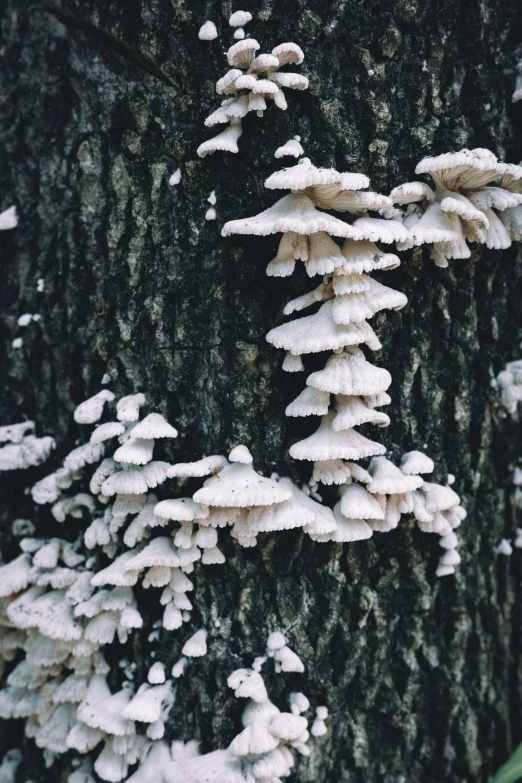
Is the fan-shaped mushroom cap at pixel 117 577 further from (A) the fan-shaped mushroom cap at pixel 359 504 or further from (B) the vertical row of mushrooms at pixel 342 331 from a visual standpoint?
(A) the fan-shaped mushroom cap at pixel 359 504

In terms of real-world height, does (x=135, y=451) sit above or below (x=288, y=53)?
below

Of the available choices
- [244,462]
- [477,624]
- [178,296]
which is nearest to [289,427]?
[244,462]

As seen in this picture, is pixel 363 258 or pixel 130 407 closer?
pixel 363 258

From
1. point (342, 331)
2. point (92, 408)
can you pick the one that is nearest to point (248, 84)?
point (342, 331)

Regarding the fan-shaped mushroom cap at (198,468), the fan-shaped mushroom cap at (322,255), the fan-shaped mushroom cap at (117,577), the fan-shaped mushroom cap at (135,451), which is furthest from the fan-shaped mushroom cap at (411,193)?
the fan-shaped mushroom cap at (117,577)

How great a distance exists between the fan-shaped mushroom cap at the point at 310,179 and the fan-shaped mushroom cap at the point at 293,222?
0.13 meters

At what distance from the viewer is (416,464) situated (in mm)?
2717

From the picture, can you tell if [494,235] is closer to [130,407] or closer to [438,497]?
[438,497]

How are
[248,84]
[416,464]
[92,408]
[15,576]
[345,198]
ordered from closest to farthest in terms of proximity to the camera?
[248,84] < [345,198] < [416,464] < [92,408] < [15,576]

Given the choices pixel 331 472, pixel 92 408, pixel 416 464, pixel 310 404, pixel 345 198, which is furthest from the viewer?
pixel 92 408

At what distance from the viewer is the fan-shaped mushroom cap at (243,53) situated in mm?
2301

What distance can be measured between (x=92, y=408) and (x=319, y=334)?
128 centimetres

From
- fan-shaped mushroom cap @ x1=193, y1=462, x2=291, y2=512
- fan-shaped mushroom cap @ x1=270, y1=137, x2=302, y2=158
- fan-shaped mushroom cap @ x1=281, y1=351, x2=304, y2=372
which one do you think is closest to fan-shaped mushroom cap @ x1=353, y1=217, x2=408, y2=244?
fan-shaped mushroom cap @ x1=270, y1=137, x2=302, y2=158

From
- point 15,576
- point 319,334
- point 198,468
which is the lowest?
point 15,576
